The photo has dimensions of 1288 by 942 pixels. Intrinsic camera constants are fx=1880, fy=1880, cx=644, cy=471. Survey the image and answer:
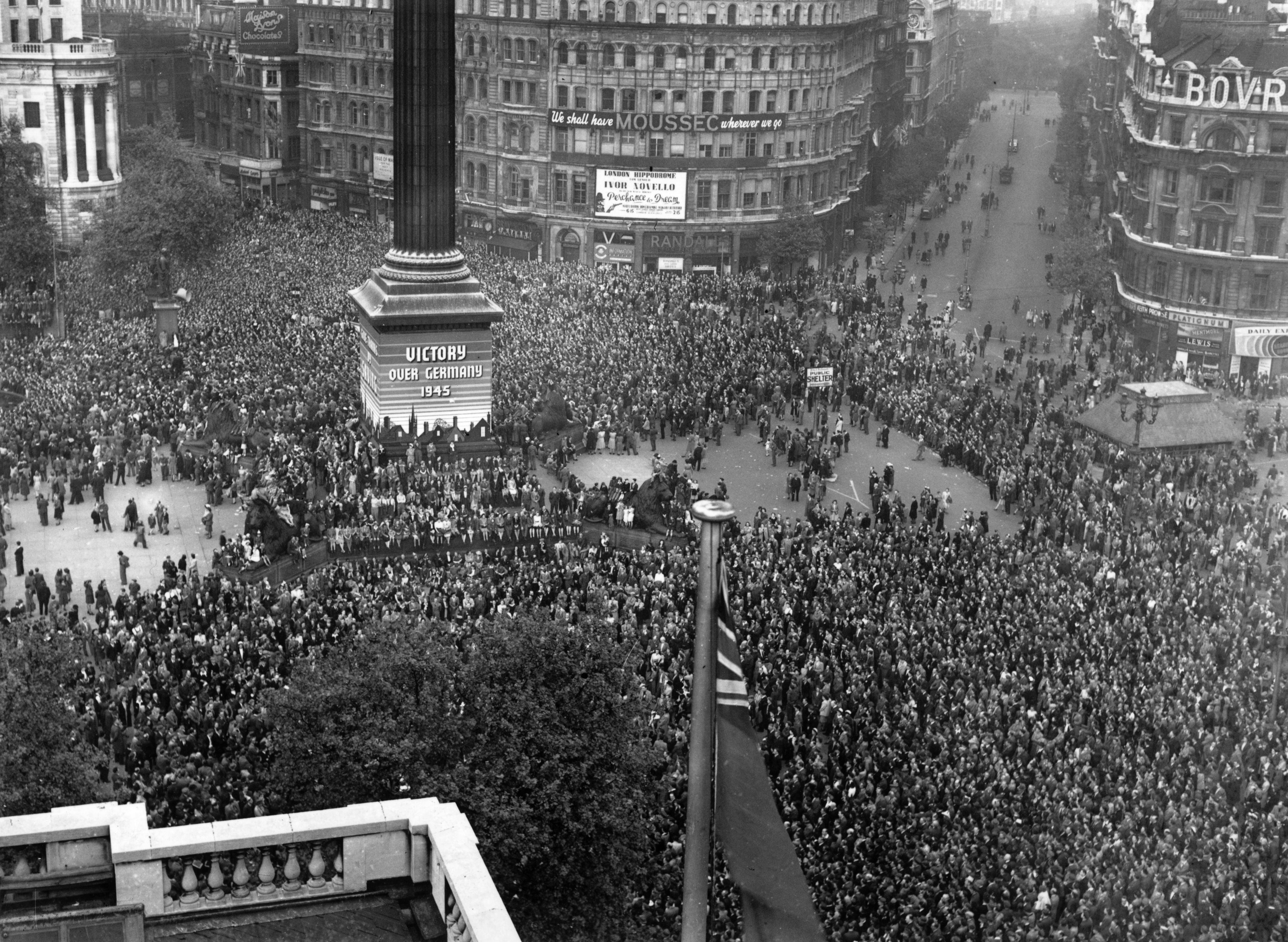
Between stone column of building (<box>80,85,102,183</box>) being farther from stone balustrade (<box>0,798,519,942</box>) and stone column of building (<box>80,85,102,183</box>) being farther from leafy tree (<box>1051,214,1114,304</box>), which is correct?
stone balustrade (<box>0,798,519,942</box>)

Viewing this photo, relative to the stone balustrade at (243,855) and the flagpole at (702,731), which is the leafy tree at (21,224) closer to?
the stone balustrade at (243,855)

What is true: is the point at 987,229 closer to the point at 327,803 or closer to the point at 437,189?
the point at 437,189

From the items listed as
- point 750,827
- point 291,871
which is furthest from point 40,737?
point 750,827

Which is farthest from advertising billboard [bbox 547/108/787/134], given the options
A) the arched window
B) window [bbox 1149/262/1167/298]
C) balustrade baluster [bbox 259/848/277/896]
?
balustrade baluster [bbox 259/848/277/896]

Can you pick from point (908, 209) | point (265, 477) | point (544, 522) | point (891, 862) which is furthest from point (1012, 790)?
point (908, 209)

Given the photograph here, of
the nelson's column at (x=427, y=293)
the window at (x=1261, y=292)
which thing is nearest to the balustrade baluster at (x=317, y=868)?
the nelson's column at (x=427, y=293)
